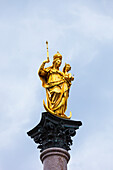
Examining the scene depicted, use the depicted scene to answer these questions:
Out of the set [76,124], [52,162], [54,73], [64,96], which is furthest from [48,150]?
[54,73]

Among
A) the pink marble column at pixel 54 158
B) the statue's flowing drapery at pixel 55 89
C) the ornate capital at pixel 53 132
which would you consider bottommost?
the pink marble column at pixel 54 158

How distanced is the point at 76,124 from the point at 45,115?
5.60ft

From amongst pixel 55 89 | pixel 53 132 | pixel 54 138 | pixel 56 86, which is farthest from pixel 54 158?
pixel 56 86

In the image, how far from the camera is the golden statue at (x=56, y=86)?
69.4ft

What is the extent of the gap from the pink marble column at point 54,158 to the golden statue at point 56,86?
2.32 metres

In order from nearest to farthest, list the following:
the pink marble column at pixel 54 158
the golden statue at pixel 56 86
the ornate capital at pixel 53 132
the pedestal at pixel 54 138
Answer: the pink marble column at pixel 54 158, the pedestal at pixel 54 138, the ornate capital at pixel 53 132, the golden statue at pixel 56 86

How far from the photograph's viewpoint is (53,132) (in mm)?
19484

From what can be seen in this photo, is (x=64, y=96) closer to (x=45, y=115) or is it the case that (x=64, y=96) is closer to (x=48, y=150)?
(x=45, y=115)

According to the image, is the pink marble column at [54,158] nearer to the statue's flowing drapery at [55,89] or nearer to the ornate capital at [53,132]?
the ornate capital at [53,132]

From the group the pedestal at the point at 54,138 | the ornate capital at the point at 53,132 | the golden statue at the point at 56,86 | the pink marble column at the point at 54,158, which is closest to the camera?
the pink marble column at the point at 54,158

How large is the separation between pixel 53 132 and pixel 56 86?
336 centimetres

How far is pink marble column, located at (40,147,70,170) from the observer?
18438 millimetres

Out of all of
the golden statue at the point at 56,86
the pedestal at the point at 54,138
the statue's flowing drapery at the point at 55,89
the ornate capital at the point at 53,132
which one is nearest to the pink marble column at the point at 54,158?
the pedestal at the point at 54,138

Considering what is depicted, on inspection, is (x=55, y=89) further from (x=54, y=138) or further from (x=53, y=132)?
(x=54, y=138)
